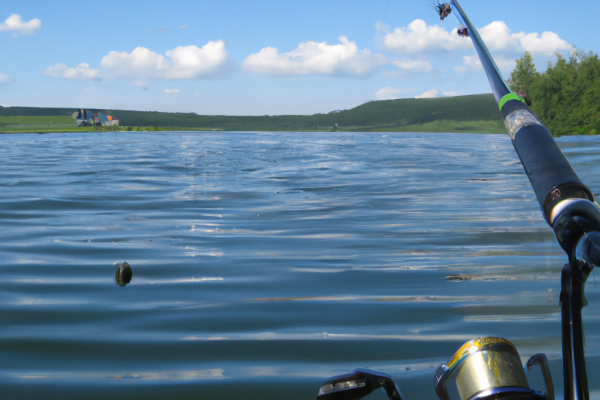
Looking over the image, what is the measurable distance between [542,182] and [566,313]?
8.4 inches

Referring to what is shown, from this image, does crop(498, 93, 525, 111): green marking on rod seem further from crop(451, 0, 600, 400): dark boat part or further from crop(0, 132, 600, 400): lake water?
crop(0, 132, 600, 400): lake water

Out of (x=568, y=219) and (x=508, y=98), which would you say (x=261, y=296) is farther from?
(x=568, y=219)

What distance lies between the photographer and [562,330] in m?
0.87

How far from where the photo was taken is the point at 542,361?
0.99 meters

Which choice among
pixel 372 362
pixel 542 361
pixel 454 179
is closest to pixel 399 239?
pixel 372 362

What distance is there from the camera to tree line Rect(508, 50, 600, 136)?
76.9 meters

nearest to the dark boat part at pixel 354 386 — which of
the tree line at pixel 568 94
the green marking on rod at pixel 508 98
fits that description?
the green marking on rod at pixel 508 98

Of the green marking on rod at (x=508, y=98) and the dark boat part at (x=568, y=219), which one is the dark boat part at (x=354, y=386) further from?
the green marking on rod at (x=508, y=98)

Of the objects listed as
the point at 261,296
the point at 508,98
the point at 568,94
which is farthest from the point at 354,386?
the point at 568,94

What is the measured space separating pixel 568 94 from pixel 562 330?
90.7 m

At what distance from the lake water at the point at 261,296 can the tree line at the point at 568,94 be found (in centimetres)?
7381

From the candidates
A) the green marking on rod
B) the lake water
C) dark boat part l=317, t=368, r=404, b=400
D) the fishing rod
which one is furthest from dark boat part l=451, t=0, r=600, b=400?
the lake water

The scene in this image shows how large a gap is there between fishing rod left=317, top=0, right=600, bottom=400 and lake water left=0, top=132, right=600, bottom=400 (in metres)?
1.75

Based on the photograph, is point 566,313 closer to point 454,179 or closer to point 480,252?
point 480,252
